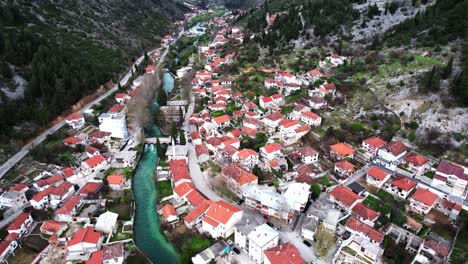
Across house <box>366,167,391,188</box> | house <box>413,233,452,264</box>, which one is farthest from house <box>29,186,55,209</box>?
house <box>413,233,452,264</box>

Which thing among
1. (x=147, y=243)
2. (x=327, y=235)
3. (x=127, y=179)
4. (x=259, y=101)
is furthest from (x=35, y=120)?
(x=327, y=235)

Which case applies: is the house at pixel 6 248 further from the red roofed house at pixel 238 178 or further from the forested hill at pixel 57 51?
the red roofed house at pixel 238 178

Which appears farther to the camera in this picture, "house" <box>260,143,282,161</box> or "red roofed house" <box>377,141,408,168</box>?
"house" <box>260,143,282,161</box>

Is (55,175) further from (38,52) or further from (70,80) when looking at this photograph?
(38,52)

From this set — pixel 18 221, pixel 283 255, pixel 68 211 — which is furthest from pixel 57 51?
pixel 283 255

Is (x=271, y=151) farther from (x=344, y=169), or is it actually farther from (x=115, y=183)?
(x=115, y=183)

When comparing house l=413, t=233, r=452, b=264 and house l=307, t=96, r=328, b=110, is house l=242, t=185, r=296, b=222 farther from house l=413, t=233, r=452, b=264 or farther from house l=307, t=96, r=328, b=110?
house l=307, t=96, r=328, b=110
